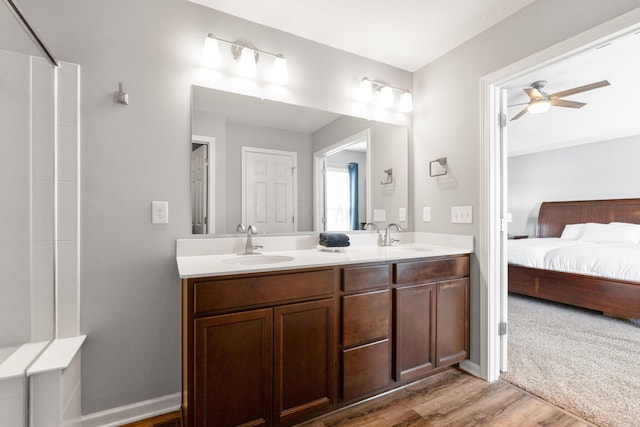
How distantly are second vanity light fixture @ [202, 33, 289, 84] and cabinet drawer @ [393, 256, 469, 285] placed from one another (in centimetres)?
145

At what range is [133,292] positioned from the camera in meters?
1.57

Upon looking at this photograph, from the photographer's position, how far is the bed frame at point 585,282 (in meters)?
2.91

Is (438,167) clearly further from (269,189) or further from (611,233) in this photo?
(611,233)

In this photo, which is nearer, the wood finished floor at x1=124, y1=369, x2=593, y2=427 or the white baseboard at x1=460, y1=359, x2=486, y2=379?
the wood finished floor at x1=124, y1=369, x2=593, y2=427

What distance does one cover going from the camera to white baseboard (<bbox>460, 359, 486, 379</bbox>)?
1999 mm

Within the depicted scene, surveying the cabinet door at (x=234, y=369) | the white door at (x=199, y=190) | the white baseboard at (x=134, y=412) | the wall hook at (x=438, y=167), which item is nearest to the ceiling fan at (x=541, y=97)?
the wall hook at (x=438, y=167)

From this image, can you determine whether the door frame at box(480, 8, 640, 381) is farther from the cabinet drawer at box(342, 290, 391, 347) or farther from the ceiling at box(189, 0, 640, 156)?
the cabinet drawer at box(342, 290, 391, 347)

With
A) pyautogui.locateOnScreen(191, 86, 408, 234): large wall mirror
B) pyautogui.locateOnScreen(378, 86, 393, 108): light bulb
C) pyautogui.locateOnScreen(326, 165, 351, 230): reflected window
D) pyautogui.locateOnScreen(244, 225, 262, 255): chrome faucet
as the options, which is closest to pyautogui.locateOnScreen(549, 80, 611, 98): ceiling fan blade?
pyautogui.locateOnScreen(191, 86, 408, 234): large wall mirror

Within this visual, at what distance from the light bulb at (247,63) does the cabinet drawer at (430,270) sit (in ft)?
4.97

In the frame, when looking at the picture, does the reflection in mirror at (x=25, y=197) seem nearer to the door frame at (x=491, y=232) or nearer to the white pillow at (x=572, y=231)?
the door frame at (x=491, y=232)

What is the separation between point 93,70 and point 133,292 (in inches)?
46.6

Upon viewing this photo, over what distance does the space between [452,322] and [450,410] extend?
0.52m

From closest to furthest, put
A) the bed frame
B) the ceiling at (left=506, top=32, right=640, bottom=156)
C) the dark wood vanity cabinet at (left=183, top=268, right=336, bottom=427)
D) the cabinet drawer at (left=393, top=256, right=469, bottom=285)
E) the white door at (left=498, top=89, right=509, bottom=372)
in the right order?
the dark wood vanity cabinet at (left=183, top=268, right=336, bottom=427)
the cabinet drawer at (left=393, top=256, right=469, bottom=285)
the white door at (left=498, top=89, right=509, bottom=372)
the ceiling at (left=506, top=32, right=640, bottom=156)
the bed frame

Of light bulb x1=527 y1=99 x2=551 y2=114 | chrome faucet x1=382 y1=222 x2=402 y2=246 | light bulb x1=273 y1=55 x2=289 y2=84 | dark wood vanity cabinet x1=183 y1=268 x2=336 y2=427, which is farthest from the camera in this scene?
light bulb x1=527 y1=99 x2=551 y2=114
